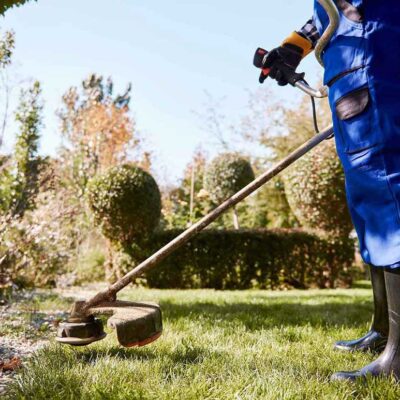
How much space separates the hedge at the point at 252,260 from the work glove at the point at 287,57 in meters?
6.52

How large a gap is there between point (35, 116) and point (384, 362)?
1267 cm

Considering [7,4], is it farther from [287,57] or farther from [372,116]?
[372,116]

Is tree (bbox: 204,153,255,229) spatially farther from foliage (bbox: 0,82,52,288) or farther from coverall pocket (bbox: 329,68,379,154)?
coverall pocket (bbox: 329,68,379,154)

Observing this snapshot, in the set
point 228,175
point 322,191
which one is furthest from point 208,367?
point 228,175

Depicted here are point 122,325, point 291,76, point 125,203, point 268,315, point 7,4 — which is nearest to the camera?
point 122,325

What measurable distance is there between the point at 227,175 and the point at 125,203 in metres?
4.31

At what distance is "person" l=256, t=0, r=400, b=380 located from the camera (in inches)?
65.9

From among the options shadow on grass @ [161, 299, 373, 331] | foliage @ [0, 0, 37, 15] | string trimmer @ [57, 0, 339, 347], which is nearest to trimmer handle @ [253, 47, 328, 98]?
string trimmer @ [57, 0, 339, 347]

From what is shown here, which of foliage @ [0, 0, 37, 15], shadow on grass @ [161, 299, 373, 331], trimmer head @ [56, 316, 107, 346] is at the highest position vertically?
foliage @ [0, 0, 37, 15]

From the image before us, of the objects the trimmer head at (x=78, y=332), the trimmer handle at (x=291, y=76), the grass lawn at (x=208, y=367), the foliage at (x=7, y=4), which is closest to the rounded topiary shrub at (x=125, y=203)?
the foliage at (x=7, y=4)

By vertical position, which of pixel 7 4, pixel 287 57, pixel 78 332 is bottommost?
pixel 78 332

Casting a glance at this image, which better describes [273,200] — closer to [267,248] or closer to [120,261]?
[267,248]

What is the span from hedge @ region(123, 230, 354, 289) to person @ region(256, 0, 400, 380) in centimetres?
699

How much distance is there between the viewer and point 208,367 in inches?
76.3
